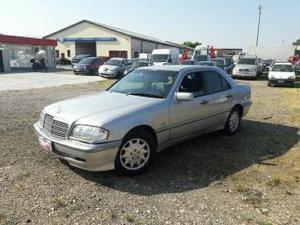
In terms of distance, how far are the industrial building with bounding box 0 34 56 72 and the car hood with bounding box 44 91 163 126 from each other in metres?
30.1

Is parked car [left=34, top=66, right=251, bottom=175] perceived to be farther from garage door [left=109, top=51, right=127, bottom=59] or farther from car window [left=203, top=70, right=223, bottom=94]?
garage door [left=109, top=51, right=127, bottom=59]

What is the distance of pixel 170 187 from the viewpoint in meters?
4.68

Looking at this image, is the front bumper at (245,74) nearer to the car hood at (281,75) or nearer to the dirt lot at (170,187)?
the car hood at (281,75)

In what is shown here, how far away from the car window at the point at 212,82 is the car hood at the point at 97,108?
1.49m

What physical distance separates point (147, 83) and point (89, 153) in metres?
2.03

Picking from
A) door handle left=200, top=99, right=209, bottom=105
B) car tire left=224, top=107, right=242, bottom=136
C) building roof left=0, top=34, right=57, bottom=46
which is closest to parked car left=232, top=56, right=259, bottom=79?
car tire left=224, top=107, right=242, bottom=136

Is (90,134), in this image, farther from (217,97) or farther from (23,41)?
(23,41)

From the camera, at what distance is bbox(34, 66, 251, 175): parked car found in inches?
179

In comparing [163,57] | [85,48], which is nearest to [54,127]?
[163,57]

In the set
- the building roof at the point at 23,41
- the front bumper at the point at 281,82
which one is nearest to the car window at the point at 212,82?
the front bumper at the point at 281,82

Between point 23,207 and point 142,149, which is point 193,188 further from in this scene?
point 23,207

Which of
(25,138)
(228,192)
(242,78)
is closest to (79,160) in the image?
(228,192)

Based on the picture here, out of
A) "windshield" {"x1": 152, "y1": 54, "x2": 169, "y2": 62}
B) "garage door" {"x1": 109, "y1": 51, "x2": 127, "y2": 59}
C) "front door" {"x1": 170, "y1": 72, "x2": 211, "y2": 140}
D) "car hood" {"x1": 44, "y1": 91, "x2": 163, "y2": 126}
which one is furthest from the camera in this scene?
"garage door" {"x1": 109, "y1": 51, "x2": 127, "y2": 59}

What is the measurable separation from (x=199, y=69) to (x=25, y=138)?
12.4ft
